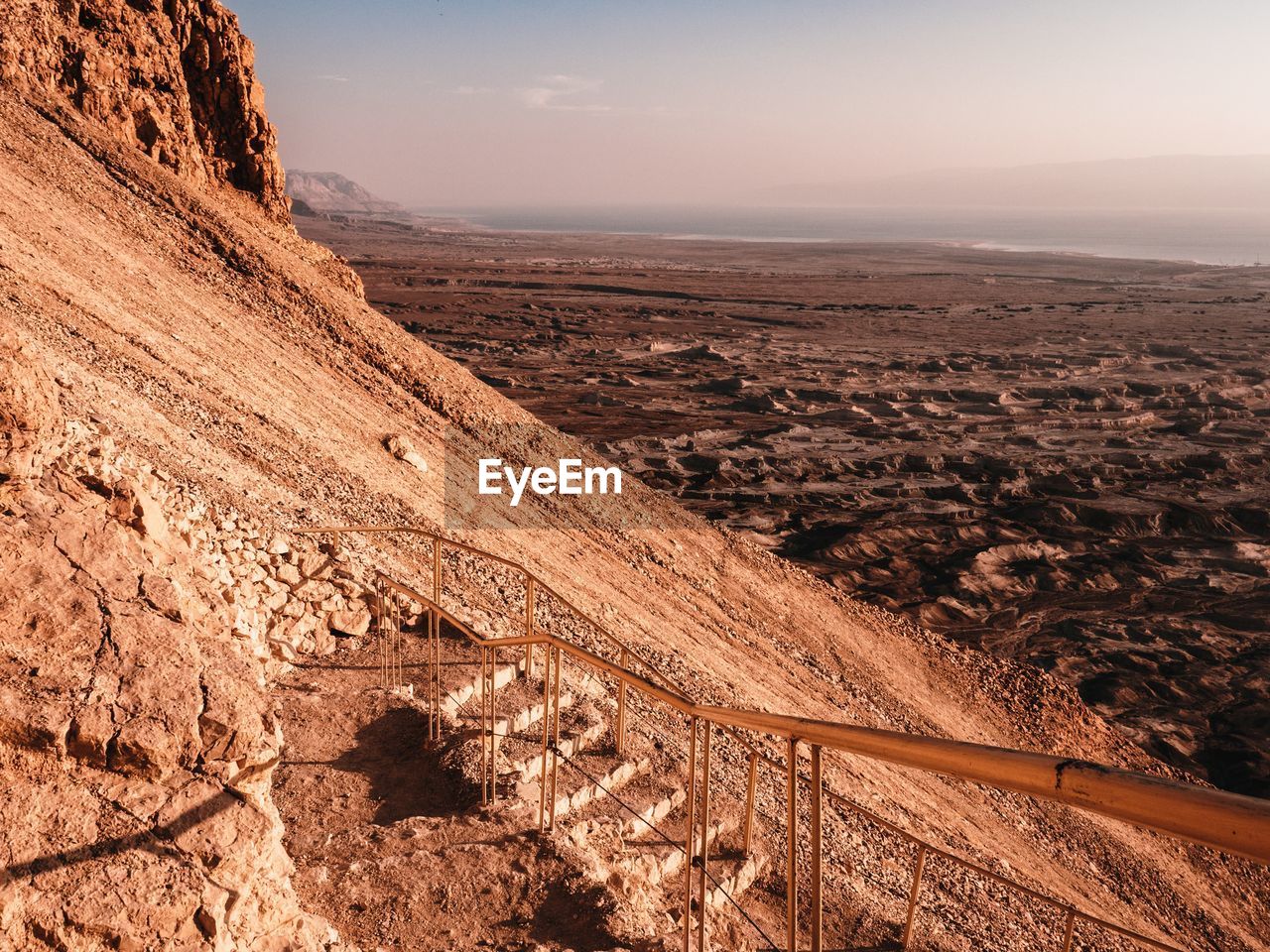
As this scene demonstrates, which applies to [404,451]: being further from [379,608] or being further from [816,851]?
[816,851]

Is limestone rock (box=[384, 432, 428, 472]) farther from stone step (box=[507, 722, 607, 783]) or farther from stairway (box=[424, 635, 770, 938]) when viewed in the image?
stone step (box=[507, 722, 607, 783])

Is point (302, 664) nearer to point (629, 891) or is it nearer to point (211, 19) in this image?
point (629, 891)

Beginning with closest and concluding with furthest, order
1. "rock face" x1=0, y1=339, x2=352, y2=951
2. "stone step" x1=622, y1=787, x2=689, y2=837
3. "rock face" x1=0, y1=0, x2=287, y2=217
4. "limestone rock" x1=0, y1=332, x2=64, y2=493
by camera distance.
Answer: "rock face" x1=0, y1=339, x2=352, y2=951 → "limestone rock" x1=0, y1=332, x2=64, y2=493 → "stone step" x1=622, y1=787, x2=689, y2=837 → "rock face" x1=0, y1=0, x2=287, y2=217

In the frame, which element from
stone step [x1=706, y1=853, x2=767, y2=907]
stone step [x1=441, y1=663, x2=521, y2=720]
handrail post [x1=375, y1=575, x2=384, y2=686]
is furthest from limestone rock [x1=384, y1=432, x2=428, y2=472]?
stone step [x1=706, y1=853, x2=767, y2=907]

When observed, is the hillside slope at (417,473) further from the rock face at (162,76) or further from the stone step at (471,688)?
the stone step at (471,688)

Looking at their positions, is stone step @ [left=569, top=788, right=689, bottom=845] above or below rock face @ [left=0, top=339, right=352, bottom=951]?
below

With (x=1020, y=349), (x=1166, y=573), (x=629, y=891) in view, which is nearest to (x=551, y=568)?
(x=629, y=891)
